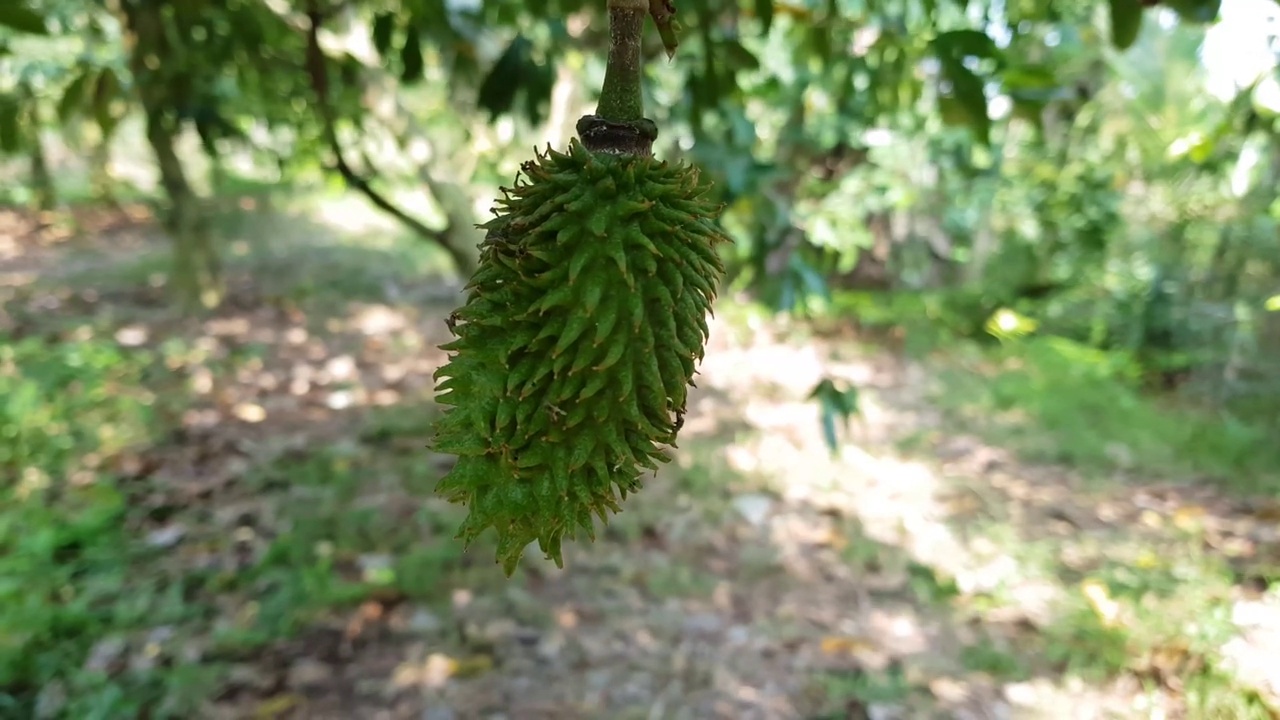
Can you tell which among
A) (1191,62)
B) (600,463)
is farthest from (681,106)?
(1191,62)

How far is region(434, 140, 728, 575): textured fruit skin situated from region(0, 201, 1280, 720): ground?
69.4 inches

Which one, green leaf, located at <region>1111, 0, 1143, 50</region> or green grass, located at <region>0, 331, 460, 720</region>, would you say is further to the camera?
green grass, located at <region>0, 331, 460, 720</region>

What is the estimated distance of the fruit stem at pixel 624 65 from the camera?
928 millimetres

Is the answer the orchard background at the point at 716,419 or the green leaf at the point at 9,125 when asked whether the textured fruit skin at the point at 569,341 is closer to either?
the orchard background at the point at 716,419

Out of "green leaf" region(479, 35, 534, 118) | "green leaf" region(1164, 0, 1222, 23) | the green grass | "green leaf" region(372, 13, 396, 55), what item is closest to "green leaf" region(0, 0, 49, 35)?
"green leaf" region(372, 13, 396, 55)

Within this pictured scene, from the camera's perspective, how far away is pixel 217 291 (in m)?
6.00

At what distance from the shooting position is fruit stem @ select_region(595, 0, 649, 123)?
93 centimetres

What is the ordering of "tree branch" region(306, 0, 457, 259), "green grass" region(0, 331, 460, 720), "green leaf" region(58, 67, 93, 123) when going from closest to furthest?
"tree branch" region(306, 0, 457, 259), "green leaf" region(58, 67, 93, 123), "green grass" region(0, 331, 460, 720)

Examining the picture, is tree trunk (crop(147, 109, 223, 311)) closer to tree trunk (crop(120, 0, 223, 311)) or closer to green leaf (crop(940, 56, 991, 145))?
tree trunk (crop(120, 0, 223, 311))

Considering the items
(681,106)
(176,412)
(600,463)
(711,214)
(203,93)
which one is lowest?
(176,412)

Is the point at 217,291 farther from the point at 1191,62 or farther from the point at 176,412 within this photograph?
the point at 1191,62

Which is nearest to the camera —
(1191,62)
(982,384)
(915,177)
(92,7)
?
(92,7)

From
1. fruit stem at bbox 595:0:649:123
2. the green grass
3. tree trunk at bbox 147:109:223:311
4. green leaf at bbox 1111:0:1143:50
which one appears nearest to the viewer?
fruit stem at bbox 595:0:649:123

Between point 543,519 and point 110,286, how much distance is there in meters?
6.65
